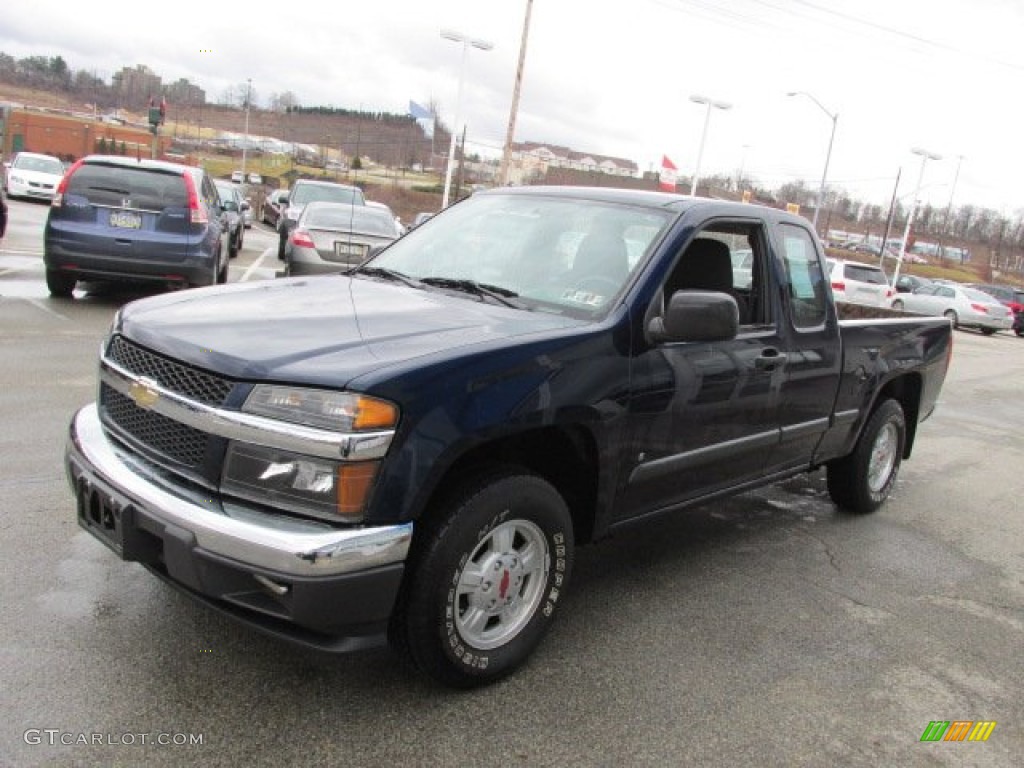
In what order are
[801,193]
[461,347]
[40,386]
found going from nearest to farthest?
1. [461,347]
2. [40,386]
3. [801,193]

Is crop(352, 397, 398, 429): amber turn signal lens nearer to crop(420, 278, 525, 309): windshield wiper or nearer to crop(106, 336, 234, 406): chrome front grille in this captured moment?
crop(106, 336, 234, 406): chrome front grille

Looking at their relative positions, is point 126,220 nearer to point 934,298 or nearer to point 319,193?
point 319,193

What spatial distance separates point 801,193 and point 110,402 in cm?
7240

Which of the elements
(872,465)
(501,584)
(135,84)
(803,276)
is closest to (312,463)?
(501,584)

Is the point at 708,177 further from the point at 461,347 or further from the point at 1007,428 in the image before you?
the point at 461,347

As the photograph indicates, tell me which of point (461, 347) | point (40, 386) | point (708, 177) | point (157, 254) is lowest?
point (40, 386)

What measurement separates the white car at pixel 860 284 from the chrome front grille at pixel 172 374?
78.1ft

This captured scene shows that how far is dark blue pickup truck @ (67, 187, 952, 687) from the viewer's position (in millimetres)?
2570

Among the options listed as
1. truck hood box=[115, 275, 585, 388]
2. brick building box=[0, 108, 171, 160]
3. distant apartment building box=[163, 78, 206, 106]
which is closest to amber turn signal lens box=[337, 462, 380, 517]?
truck hood box=[115, 275, 585, 388]

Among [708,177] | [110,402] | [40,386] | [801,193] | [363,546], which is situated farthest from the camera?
[801,193]

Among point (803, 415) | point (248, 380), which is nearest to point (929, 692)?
point (803, 415)

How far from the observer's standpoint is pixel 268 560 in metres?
2.49

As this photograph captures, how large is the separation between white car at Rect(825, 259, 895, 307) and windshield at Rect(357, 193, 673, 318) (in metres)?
22.2

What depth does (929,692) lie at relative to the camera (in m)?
3.45
